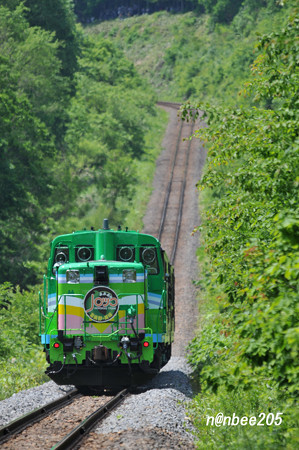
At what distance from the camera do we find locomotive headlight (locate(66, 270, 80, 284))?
15.4m

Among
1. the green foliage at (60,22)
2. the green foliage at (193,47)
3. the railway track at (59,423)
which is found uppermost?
the green foliage at (193,47)

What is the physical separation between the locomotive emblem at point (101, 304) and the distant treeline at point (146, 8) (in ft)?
334

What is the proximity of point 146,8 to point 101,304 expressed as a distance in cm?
13372

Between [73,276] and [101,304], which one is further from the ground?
[73,276]

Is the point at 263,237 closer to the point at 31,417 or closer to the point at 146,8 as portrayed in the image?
the point at 31,417

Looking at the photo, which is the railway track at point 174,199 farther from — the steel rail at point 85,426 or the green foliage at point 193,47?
the steel rail at point 85,426

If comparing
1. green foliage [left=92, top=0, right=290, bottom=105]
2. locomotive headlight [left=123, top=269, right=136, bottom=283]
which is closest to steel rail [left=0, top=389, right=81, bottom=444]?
locomotive headlight [left=123, top=269, right=136, bottom=283]

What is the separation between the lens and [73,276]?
15.4 meters

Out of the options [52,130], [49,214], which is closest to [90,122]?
[52,130]

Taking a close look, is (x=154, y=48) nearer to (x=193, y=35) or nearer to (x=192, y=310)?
(x=193, y=35)

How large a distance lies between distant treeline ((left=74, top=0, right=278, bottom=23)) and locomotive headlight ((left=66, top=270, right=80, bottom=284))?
101572 mm

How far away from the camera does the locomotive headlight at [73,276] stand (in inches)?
606

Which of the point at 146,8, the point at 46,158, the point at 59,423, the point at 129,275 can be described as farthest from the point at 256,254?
the point at 146,8

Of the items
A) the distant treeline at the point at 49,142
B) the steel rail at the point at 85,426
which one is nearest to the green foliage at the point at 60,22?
the distant treeline at the point at 49,142
